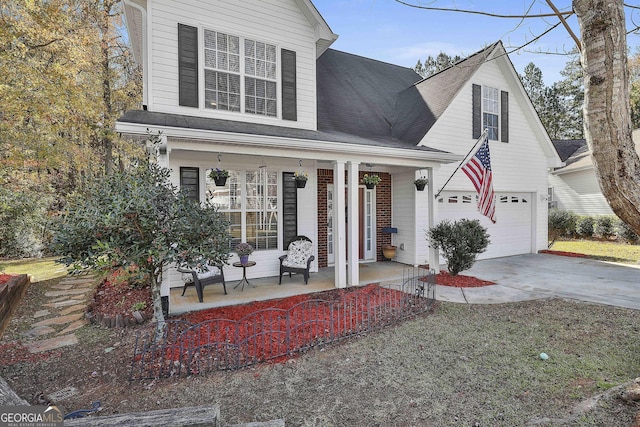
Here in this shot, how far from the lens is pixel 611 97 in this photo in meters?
2.49

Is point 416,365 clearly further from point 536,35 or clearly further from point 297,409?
point 536,35

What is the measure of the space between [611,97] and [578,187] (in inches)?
749

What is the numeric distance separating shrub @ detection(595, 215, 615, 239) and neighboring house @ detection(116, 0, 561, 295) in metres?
5.60

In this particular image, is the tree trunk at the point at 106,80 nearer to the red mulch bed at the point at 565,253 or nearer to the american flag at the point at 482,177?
the american flag at the point at 482,177

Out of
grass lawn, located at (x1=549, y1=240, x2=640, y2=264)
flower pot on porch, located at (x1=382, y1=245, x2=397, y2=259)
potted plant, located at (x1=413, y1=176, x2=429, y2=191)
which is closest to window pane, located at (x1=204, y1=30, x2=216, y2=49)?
potted plant, located at (x1=413, y1=176, x2=429, y2=191)

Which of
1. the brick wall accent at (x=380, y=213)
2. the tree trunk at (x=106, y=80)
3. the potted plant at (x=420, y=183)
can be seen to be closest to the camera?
the potted plant at (x=420, y=183)

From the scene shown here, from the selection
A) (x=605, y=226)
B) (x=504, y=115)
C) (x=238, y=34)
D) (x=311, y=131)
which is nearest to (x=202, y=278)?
(x=311, y=131)

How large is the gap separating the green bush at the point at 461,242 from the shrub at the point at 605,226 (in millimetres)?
11733

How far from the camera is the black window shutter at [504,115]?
11172mm

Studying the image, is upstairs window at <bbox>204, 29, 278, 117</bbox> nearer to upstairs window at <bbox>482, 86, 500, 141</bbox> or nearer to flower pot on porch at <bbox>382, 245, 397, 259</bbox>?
flower pot on porch at <bbox>382, 245, 397, 259</bbox>

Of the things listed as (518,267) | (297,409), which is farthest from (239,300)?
(518,267)

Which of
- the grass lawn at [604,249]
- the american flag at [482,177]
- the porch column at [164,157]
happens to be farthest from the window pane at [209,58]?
the grass lawn at [604,249]

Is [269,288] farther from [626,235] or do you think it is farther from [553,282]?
[626,235]

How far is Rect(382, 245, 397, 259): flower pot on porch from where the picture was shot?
994 cm
